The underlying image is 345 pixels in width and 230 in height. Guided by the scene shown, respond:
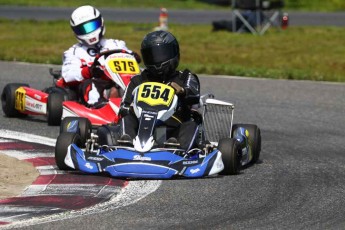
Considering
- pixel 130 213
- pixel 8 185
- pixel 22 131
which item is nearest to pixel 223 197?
pixel 130 213

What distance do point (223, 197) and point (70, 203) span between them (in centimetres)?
111

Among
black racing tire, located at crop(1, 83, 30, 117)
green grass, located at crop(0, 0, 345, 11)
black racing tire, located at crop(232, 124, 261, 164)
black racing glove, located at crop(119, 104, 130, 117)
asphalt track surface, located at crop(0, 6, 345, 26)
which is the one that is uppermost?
black racing glove, located at crop(119, 104, 130, 117)

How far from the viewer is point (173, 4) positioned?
37031 millimetres

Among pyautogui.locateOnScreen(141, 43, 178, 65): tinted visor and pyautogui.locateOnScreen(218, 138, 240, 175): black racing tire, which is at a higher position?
pyautogui.locateOnScreen(141, 43, 178, 65): tinted visor

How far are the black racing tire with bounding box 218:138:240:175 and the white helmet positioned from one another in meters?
3.94

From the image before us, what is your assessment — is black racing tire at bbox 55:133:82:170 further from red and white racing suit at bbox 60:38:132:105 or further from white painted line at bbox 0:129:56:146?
red and white racing suit at bbox 60:38:132:105

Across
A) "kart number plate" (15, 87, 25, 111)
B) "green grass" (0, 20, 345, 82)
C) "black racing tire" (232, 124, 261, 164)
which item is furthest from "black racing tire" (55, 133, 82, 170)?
"green grass" (0, 20, 345, 82)

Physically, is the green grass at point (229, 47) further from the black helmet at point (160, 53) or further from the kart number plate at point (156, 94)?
the kart number plate at point (156, 94)

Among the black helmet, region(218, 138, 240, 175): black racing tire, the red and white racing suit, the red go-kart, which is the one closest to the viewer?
region(218, 138, 240, 175): black racing tire

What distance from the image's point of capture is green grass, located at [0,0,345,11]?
117ft

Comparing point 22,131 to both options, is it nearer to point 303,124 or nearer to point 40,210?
point 303,124

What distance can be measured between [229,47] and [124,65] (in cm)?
1043

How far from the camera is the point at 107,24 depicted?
27906mm

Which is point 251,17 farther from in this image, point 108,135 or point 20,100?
point 108,135
